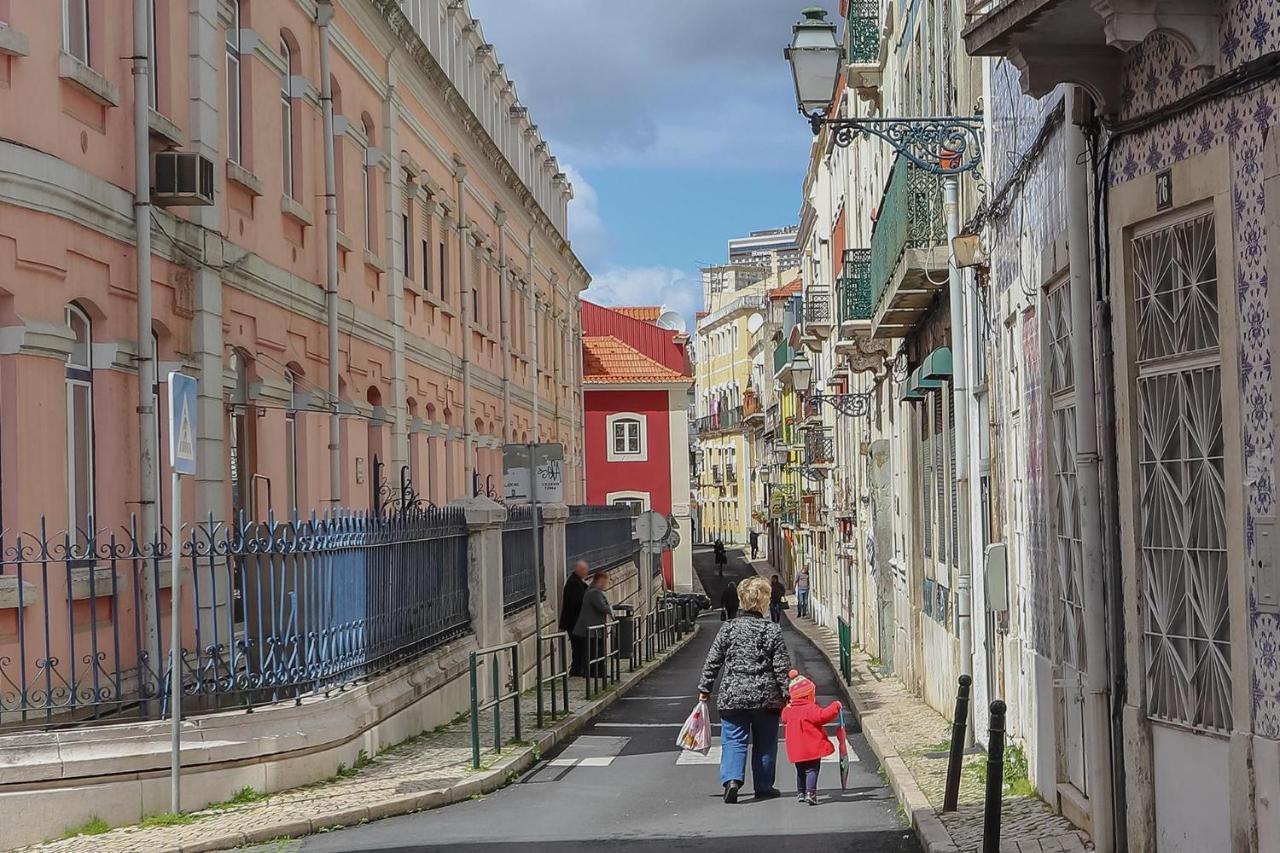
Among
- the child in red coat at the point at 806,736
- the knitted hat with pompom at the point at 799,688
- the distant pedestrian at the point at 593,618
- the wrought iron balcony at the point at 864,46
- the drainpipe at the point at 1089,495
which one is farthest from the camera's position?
the wrought iron balcony at the point at 864,46

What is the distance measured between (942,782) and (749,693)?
1545mm

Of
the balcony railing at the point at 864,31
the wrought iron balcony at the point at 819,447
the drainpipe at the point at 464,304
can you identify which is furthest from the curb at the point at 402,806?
the wrought iron balcony at the point at 819,447

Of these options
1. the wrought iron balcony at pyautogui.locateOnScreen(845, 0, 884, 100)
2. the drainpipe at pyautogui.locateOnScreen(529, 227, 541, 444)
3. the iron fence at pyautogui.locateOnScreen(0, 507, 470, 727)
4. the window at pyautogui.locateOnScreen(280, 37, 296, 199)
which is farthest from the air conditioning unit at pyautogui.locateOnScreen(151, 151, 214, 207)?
the drainpipe at pyautogui.locateOnScreen(529, 227, 541, 444)

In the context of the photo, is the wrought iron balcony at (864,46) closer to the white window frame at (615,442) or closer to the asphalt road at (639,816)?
the asphalt road at (639,816)

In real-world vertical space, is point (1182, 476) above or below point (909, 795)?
above

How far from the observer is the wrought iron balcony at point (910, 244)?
16359mm

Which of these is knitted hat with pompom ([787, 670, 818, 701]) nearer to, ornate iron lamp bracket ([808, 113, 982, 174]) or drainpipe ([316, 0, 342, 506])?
ornate iron lamp bracket ([808, 113, 982, 174])

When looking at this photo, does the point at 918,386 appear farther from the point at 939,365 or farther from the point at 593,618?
the point at 593,618

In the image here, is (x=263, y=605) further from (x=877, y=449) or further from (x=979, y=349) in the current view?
(x=877, y=449)

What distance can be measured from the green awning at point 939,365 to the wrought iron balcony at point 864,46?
378 inches

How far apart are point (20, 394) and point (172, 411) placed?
1999mm

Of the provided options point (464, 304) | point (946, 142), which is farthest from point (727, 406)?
point (946, 142)

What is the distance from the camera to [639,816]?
12.0m

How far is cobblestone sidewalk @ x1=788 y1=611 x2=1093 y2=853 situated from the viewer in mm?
9938
